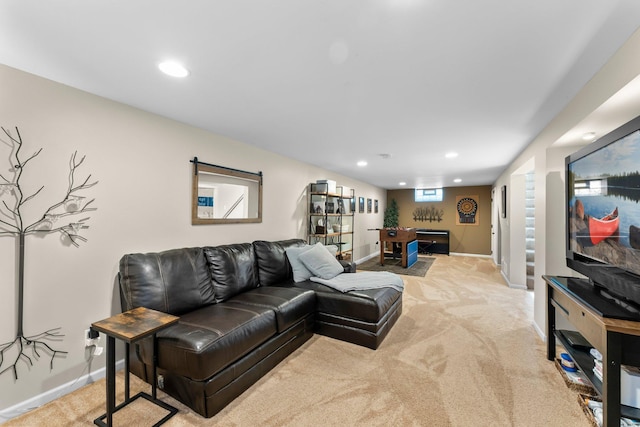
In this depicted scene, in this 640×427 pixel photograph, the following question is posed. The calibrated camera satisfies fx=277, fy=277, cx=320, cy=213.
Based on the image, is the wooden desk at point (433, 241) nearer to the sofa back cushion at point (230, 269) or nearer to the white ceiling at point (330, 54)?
the white ceiling at point (330, 54)

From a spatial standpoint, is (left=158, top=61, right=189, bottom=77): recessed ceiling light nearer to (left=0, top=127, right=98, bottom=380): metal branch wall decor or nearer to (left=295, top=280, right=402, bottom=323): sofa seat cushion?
(left=0, top=127, right=98, bottom=380): metal branch wall decor

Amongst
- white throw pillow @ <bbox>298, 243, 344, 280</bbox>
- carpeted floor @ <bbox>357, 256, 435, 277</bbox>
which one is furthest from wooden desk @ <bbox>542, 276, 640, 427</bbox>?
carpeted floor @ <bbox>357, 256, 435, 277</bbox>

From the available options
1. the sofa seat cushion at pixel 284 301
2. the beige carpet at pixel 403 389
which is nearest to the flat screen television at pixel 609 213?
the beige carpet at pixel 403 389

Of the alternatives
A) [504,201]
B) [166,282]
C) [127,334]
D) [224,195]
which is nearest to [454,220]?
[504,201]

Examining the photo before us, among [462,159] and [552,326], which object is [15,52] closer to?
[552,326]

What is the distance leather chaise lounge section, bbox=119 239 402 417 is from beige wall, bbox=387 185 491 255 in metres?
6.12

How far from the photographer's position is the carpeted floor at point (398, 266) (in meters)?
5.93

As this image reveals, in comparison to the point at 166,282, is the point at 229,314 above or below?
below

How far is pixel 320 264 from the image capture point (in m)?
3.45

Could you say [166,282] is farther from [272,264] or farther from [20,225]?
[272,264]

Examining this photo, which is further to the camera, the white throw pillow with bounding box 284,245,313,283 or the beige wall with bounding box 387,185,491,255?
the beige wall with bounding box 387,185,491,255

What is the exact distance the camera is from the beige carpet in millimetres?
1721

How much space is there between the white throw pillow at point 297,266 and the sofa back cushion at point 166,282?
107cm

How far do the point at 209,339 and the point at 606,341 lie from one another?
222 cm
